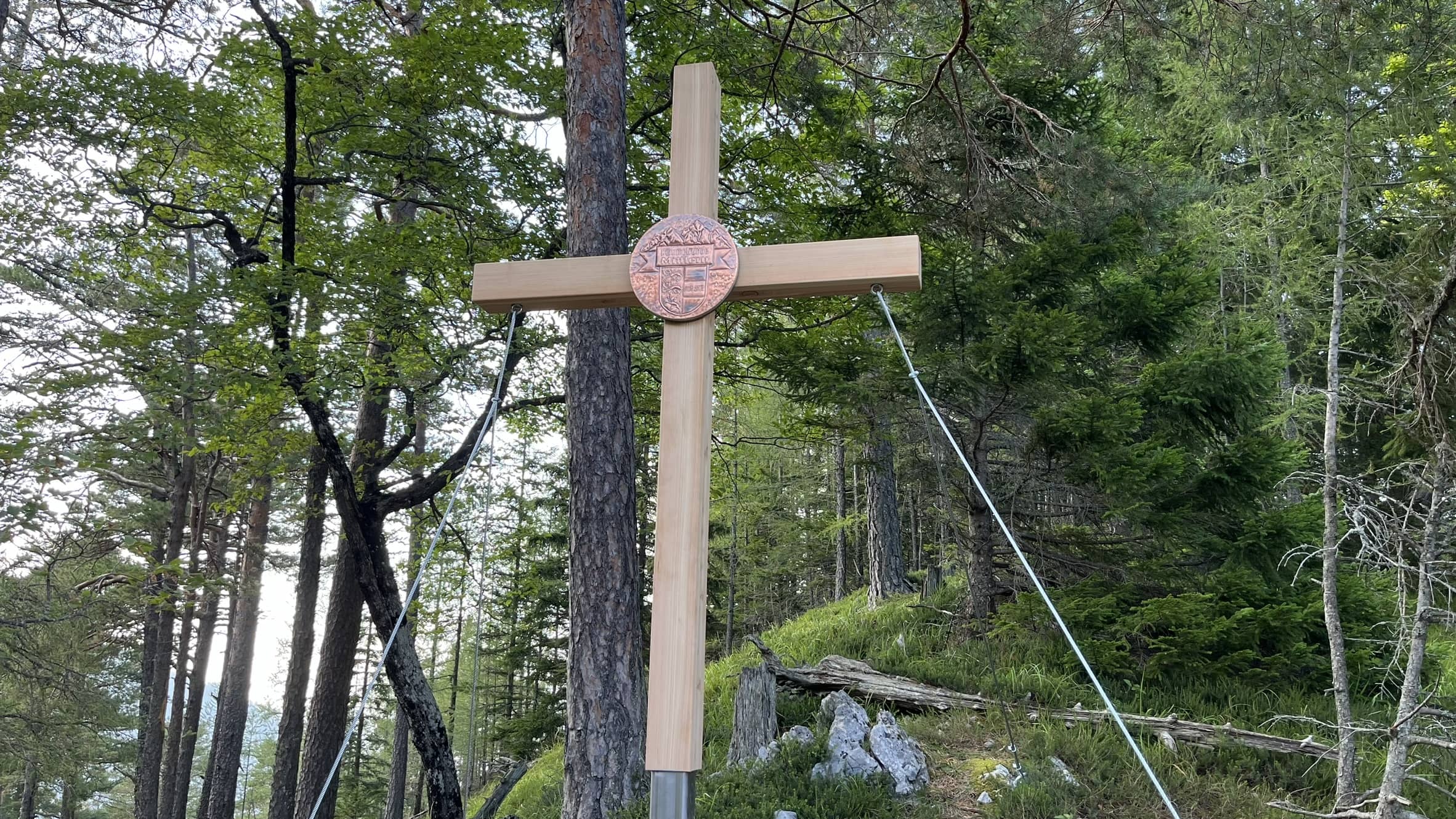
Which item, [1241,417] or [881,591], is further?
[881,591]

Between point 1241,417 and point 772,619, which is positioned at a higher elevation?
point 1241,417

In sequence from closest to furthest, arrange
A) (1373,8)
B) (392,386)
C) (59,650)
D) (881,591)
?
(1373,8) → (392,386) → (881,591) → (59,650)

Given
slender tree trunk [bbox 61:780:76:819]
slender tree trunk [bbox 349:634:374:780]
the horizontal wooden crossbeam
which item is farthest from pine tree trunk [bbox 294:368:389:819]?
slender tree trunk [bbox 61:780:76:819]

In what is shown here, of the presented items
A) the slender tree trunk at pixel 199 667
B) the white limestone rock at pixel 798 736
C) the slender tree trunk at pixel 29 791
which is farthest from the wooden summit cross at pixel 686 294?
the slender tree trunk at pixel 29 791

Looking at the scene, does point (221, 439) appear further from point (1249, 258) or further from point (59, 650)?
point (1249, 258)

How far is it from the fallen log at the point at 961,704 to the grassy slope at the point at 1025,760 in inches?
2.9

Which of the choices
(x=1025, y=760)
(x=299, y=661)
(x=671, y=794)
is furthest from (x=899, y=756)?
(x=299, y=661)

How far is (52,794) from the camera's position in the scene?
2078 centimetres

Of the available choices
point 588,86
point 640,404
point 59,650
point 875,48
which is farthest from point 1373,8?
point 59,650

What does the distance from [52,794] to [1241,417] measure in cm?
2742

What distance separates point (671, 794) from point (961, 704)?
3857 millimetres

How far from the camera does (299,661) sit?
29.8 feet

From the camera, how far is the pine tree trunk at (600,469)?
13.7 feet

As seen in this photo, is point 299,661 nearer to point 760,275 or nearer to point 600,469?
point 600,469
